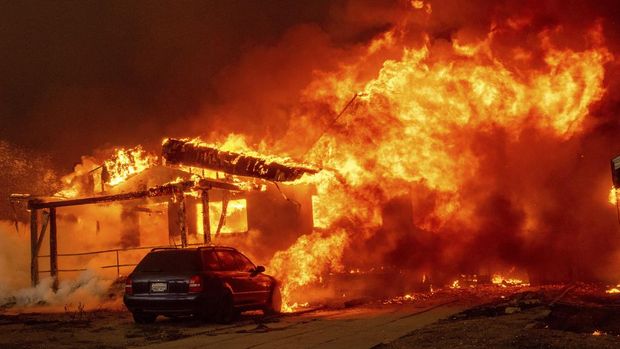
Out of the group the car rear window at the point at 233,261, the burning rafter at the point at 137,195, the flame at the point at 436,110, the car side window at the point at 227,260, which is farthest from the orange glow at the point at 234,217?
the car side window at the point at 227,260

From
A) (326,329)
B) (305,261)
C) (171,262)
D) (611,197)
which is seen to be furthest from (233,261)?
(611,197)

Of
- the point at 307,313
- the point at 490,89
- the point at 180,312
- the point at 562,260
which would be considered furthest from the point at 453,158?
the point at 180,312

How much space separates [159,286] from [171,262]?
0.59 metres

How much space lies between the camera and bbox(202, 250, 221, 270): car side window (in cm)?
1260

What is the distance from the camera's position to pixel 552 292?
16219 mm

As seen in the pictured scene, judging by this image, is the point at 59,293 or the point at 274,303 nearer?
the point at 274,303

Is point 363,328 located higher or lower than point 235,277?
lower

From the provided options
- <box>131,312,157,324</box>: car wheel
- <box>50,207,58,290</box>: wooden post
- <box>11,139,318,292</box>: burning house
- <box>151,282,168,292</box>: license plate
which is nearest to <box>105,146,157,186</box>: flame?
<box>11,139,318,292</box>: burning house

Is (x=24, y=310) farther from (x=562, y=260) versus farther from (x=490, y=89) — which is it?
(x=562, y=260)

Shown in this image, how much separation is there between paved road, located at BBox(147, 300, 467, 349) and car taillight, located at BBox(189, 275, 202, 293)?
0.82 metres

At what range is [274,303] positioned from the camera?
572 inches

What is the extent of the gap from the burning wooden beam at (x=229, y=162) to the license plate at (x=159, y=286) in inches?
229

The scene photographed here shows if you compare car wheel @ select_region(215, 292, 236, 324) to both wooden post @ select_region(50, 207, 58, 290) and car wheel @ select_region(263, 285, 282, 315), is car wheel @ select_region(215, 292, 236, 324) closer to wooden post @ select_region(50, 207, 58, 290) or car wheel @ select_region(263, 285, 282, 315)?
car wheel @ select_region(263, 285, 282, 315)

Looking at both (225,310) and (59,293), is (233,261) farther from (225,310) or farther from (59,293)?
(59,293)
